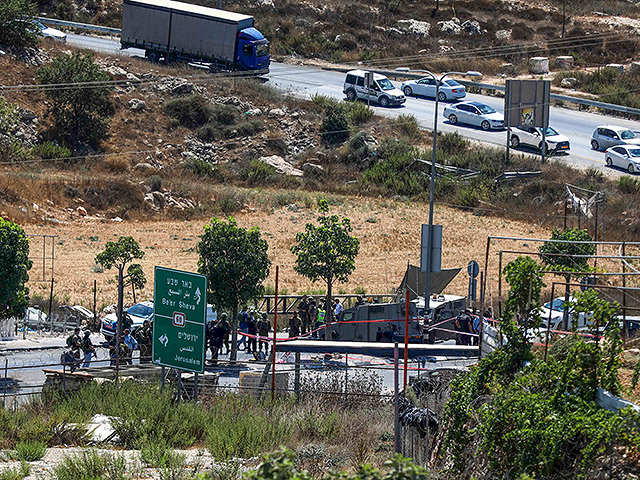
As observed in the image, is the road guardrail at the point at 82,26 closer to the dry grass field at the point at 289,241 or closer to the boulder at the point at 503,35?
the boulder at the point at 503,35

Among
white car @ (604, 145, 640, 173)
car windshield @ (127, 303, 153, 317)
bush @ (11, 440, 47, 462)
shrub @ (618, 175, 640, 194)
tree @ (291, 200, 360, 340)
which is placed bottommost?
bush @ (11, 440, 47, 462)

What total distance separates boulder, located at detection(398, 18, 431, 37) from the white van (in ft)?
60.9

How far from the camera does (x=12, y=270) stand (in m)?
23.3

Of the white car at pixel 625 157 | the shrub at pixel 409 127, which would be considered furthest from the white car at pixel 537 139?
the shrub at pixel 409 127

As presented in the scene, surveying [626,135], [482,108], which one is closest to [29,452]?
[626,135]

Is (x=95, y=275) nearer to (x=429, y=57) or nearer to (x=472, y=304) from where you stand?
(x=472, y=304)

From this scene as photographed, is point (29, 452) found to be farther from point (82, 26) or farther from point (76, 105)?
point (82, 26)

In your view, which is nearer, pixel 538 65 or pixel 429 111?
pixel 429 111

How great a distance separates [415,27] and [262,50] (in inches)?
802

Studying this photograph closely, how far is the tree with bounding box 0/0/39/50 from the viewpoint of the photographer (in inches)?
2283

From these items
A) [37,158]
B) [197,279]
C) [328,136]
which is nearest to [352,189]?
[328,136]

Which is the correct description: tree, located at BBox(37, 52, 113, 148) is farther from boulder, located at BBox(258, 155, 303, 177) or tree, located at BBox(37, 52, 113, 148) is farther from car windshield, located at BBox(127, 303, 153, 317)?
car windshield, located at BBox(127, 303, 153, 317)

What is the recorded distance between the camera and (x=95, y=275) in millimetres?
34969

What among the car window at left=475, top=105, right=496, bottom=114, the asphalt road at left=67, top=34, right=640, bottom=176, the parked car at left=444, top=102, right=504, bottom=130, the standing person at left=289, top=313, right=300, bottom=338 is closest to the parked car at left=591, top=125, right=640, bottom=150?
the asphalt road at left=67, top=34, right=640, bottom=176
